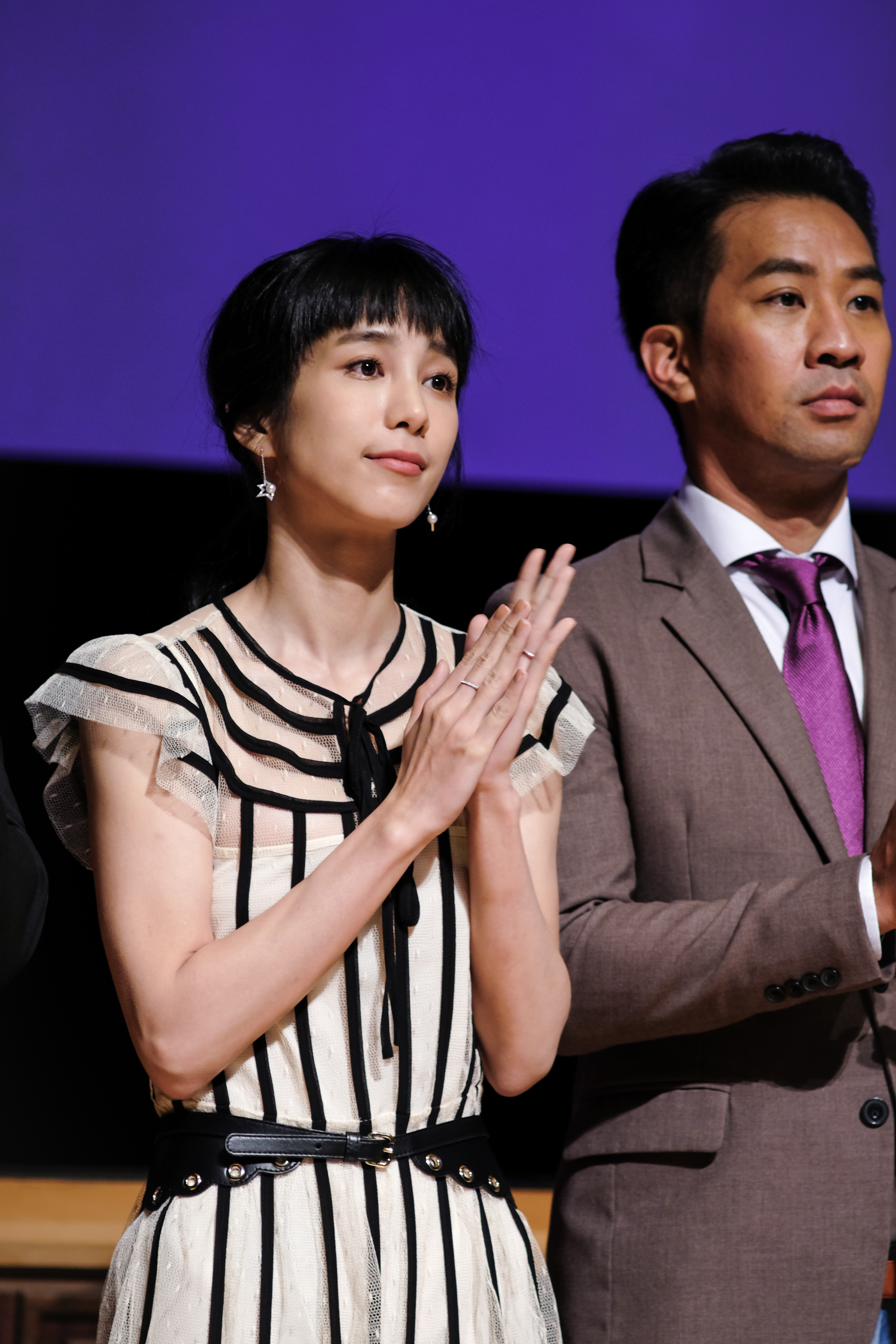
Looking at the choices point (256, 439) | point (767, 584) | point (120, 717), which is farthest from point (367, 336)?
point (767, 584)

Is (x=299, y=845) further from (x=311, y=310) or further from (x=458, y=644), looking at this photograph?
(x=311, y=310)

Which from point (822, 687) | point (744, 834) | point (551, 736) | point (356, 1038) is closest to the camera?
point (356, 1038)

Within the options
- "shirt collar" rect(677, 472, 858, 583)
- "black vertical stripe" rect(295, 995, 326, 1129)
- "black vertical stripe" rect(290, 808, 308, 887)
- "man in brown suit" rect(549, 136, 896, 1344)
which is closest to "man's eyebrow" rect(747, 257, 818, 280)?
"man in brown suit" rect(549, 136, 896, 1344)

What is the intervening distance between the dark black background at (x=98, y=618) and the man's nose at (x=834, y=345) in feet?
2.24

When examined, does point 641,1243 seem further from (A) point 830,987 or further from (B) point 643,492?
(B) point 643,492

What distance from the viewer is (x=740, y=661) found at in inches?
74.7

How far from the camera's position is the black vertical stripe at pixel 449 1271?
141 cm

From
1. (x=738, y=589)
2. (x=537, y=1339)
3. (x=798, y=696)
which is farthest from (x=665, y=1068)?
(x=738, y=589)

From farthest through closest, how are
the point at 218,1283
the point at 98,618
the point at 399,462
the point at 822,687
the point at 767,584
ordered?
the point at 98,618
the point at 767,584
the point at 822,687
the point at 399,462
the point at 218,1283

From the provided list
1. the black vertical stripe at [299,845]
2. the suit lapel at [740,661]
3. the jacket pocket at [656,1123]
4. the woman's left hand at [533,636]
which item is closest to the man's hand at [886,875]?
the suit lapel at [740,661]

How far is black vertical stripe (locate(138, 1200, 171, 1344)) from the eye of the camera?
1369mm

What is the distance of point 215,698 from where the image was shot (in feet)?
5.04

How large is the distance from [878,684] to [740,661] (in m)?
0.19

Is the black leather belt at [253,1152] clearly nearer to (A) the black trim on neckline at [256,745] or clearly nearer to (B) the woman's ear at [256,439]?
(A) the black trim on neckline at [256,745]
